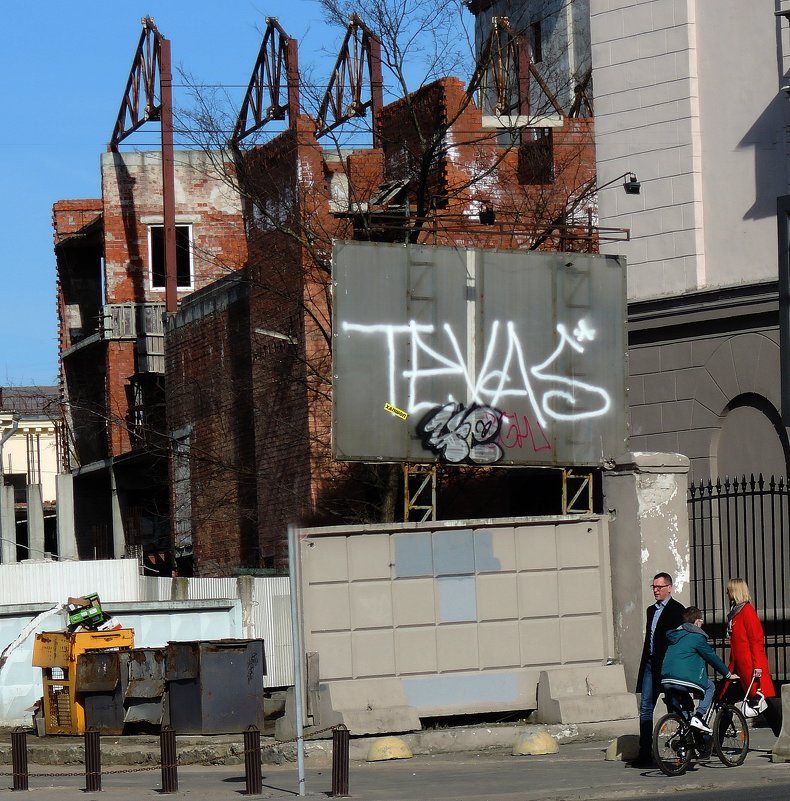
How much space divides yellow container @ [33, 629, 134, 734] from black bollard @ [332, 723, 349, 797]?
5.80m

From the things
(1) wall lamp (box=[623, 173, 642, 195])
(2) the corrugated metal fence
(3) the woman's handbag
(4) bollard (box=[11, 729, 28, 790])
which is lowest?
(4) bollard (box=[11, 729, 28, 790])

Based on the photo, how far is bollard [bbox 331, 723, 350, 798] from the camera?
11688mm

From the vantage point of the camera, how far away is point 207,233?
39.1 m

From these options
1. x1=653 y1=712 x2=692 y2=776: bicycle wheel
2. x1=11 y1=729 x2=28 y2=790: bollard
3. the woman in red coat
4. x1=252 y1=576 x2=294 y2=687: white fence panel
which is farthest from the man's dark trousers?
x1=252 y1=576 x2=294 y2=687: white fence panel

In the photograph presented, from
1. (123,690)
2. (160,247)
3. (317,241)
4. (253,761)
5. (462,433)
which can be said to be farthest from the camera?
(160,247)

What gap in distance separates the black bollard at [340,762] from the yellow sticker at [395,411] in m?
7.37

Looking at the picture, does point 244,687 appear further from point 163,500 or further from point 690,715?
point 163,500

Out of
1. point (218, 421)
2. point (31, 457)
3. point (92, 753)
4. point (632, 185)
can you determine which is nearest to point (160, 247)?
point (218, 421)

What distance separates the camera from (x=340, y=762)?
11.7m

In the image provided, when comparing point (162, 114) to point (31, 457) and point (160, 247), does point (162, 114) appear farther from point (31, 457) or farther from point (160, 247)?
point (31, 457)

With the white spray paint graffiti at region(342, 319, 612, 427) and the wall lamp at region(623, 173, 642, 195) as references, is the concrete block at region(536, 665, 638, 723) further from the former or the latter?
the wall lamp at region(623, 173, 642, 195)

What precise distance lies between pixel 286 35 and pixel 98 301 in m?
12.3

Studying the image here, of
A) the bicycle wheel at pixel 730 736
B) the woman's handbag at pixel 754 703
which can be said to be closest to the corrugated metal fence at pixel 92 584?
the woman's handbag at pixel 754 703

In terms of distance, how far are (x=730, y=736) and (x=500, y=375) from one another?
7.56 meters
